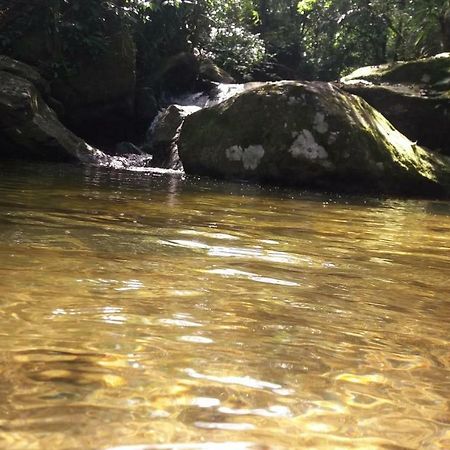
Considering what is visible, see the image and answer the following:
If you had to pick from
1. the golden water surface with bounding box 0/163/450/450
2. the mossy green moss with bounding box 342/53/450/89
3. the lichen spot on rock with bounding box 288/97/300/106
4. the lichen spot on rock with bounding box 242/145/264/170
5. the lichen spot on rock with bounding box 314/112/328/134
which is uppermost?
the mossy green moss with bounding box 342/53/450/89

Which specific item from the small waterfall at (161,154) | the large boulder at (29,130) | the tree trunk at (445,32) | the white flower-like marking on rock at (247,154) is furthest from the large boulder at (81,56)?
the tree trunk at (445,32)

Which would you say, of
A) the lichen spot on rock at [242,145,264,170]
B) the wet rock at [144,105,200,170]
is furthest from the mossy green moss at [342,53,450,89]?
the lichen spot on rock at [242,145,264,170]

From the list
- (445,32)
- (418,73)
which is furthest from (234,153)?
(445,32)

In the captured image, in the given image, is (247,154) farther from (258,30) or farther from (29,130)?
(258,30)

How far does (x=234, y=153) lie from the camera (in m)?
8.36

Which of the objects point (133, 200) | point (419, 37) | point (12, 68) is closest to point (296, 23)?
point (419, 37)

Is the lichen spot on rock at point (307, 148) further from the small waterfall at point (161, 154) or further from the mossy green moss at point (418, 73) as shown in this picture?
the mossy green moss at point (418, 73)

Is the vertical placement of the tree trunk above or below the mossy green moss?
above

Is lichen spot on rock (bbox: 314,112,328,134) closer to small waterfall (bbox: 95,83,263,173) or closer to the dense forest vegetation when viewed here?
small waterfall (bbox: 95,83,263,173)

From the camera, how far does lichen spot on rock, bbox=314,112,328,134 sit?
26.0 feet

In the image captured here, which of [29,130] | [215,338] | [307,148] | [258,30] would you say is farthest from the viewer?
[258,30]

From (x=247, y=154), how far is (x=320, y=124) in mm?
1146

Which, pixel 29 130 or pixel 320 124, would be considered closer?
pixel 320 124

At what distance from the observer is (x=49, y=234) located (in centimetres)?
326
